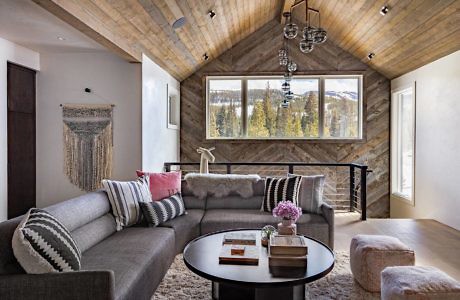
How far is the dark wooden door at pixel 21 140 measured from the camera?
15.1 feet

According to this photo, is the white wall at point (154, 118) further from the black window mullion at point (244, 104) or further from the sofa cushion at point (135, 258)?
the sofa cushion at point (135, 258)

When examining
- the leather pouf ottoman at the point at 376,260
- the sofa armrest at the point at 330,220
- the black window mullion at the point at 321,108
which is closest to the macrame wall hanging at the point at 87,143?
the sofa armrest at the point at 330,220

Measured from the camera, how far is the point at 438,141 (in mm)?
5383

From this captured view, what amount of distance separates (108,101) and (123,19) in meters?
1.57

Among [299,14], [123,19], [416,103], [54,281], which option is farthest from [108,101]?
[416,103]

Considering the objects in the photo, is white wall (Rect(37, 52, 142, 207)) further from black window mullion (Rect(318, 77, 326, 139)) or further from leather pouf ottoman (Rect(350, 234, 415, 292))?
black window mullion (Rect(318, 77, 326, 139))

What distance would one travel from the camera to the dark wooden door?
4.61 metres

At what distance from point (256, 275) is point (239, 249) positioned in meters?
0.41

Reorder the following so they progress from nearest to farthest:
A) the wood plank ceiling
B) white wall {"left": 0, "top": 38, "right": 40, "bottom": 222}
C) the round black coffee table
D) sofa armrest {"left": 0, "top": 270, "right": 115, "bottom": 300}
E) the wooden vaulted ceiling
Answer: sofa armrest {"left": 0, "top": 270, "right": 115, "bottom": 300}
the round black coffee table
the wood plank ceiling
the wooden vaulted ceiling
white wall {"left": 0, "top": 38, "right": 40, "bottom": 222}

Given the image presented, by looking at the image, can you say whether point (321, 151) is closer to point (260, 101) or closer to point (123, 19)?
point (260, 101)

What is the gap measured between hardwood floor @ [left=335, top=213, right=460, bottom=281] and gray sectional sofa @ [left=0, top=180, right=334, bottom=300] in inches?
38.0

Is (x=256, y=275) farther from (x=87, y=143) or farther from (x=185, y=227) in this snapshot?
(x=87, y=143)

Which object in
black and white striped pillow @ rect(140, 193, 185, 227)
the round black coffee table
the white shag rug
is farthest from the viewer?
black and white striped pillow @ rect(140, 193, 185, 227)

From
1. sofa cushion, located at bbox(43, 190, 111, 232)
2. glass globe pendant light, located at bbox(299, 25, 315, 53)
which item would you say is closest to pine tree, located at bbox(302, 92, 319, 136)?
glass globe pendant light, located at bbox(299, 25, 315, 53)
